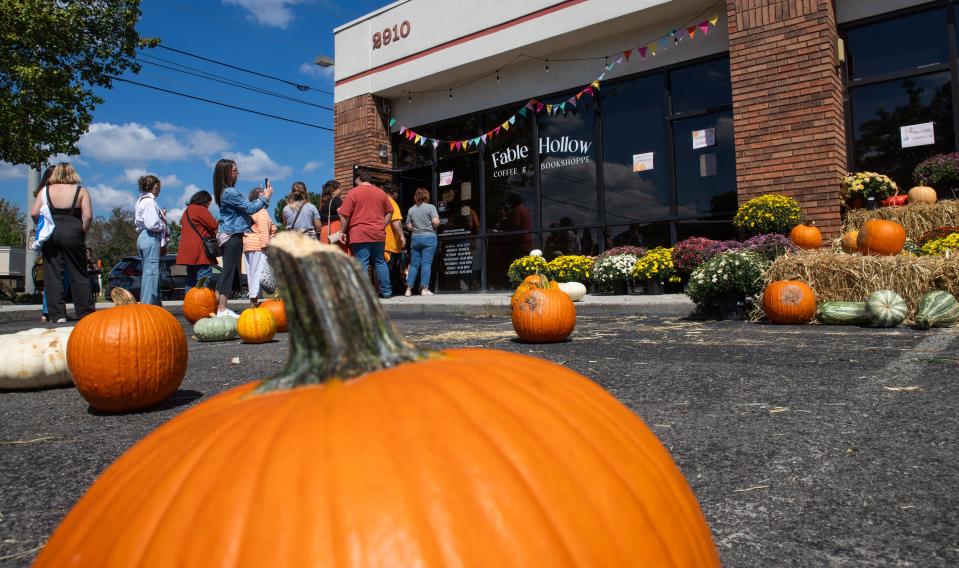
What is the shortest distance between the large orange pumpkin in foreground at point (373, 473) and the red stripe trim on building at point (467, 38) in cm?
1169

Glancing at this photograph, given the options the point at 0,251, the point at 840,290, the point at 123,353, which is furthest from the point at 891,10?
the point at 0,251

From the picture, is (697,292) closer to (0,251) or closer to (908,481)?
(908,481)

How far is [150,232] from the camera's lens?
7625 mm

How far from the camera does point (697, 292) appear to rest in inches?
270

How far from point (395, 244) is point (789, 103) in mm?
7658

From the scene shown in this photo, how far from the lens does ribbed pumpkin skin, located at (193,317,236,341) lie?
20.7 feet

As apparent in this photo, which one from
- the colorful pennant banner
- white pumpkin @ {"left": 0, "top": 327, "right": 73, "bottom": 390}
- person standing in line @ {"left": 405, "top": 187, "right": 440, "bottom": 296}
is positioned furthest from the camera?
person standing in line @ {"left": 405, "top": 187, "right": 440, "bottom": 296}

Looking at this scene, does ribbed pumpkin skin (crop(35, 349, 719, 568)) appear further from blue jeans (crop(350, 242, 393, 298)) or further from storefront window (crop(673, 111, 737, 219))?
storefront window (crop(673, 111, 737, 219))

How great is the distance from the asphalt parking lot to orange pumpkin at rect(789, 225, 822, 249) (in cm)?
350

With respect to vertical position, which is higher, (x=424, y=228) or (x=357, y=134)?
(x=357, y=134)

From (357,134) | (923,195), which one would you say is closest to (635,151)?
(923,195)

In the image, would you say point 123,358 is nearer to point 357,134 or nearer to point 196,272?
point 196,272

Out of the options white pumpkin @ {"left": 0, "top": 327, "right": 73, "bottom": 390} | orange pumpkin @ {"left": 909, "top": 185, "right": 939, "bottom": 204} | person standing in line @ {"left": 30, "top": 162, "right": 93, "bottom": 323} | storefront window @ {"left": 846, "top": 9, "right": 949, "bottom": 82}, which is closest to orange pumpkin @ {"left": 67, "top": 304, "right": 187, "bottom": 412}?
white pumpkin @ {"left": 0, "top": 327, "right": 73, "bottom": 390}

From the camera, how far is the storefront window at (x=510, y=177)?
41.7 feet
